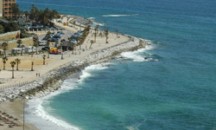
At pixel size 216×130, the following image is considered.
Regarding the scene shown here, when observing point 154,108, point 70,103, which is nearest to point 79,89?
point 70,103

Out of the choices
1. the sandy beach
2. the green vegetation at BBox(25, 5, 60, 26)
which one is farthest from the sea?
the green vegetation at BBox(25, 5, 60, 26)

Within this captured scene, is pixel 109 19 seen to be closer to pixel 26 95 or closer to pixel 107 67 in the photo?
pixel 107 67

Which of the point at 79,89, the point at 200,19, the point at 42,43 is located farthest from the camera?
the point at 200,19

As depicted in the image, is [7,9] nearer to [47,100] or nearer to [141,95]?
[141,95]

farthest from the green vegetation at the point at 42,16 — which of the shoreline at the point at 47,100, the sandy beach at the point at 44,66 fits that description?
the shoreline at the point at 47,100

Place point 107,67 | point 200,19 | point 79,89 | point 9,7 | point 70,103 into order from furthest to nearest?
point 200,19 → point 9,7 → point 107,67 → point 79,89 → point 70,103

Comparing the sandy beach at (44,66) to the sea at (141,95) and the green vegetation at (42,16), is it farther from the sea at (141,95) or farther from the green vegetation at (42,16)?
the green vegetation at (42,16)

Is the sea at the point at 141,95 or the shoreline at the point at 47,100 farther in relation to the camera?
the sea at the point at 141,95

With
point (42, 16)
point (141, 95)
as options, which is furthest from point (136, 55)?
point (141, 95)
